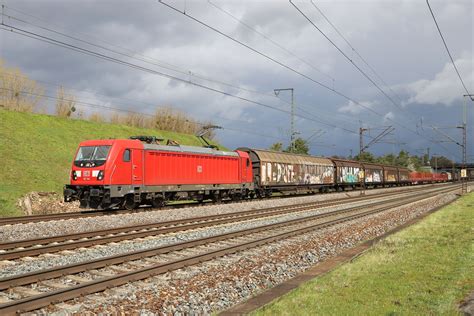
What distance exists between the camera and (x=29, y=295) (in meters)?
7.27

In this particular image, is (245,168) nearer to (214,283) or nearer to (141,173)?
(141,173)

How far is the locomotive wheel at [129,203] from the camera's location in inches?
861

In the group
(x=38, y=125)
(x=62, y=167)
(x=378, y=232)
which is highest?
(x=38, y=125)

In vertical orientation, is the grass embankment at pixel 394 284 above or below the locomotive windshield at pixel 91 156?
below

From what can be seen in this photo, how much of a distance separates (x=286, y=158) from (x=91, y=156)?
70.4 feet

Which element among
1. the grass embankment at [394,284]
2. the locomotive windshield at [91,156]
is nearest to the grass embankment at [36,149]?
the locomotive windshield at [91,156]

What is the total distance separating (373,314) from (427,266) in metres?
3.75

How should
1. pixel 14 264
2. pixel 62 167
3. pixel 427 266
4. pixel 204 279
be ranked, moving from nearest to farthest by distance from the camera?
1. pixel 204 279
2. pixel 427 266
3. pixel 14 264
4. pixel 62 167

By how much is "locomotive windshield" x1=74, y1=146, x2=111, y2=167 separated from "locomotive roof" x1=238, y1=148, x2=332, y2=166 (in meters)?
16.3

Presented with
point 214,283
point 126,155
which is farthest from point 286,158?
point 214,283

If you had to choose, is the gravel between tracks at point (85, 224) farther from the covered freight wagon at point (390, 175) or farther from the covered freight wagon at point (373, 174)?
the covered freight wagon at point (390, 175)

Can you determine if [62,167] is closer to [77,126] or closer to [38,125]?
[38,125]

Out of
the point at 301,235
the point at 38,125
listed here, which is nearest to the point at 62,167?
the point at 38,125

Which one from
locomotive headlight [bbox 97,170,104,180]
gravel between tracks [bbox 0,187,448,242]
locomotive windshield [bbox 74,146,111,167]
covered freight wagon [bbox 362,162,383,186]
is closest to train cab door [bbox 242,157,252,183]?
gravel between tracks [bbox 0,187,448,242]
